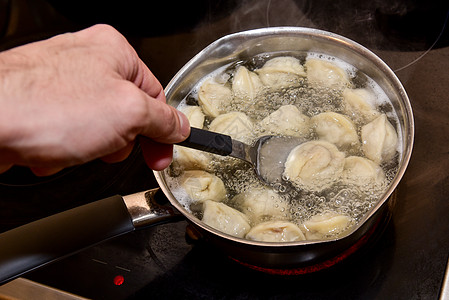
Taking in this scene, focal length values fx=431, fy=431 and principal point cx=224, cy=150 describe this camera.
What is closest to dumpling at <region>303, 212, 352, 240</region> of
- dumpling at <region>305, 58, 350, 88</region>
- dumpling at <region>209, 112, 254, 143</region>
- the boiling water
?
the boiling water

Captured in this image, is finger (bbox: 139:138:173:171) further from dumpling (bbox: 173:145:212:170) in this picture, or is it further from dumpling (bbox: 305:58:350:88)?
dumpling (bbox: 305:58:350:88)

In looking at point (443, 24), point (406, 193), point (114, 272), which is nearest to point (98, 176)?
point (114, 272)

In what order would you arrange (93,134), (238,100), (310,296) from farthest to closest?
1. (238,100)
2. (310,296)
3. (93,134)

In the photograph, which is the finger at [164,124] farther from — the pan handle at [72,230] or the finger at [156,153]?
the pan handle at [72,230]

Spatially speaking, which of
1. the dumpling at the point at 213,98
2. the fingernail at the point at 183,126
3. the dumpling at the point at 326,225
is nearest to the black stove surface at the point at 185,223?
the dumpling at the point at 326,225

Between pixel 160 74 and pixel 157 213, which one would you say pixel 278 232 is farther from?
pixel 160 74

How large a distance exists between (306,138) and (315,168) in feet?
0.33

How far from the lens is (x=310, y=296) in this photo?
3.03 ft

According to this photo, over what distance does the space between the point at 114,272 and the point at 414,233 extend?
0.68m

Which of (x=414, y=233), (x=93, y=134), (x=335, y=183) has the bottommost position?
(x=414, y=233)

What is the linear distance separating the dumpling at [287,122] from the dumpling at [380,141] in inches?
5.2

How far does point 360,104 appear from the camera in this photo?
0.97 metres

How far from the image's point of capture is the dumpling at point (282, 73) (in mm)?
1041

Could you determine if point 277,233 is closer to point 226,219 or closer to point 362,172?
point 226,219
